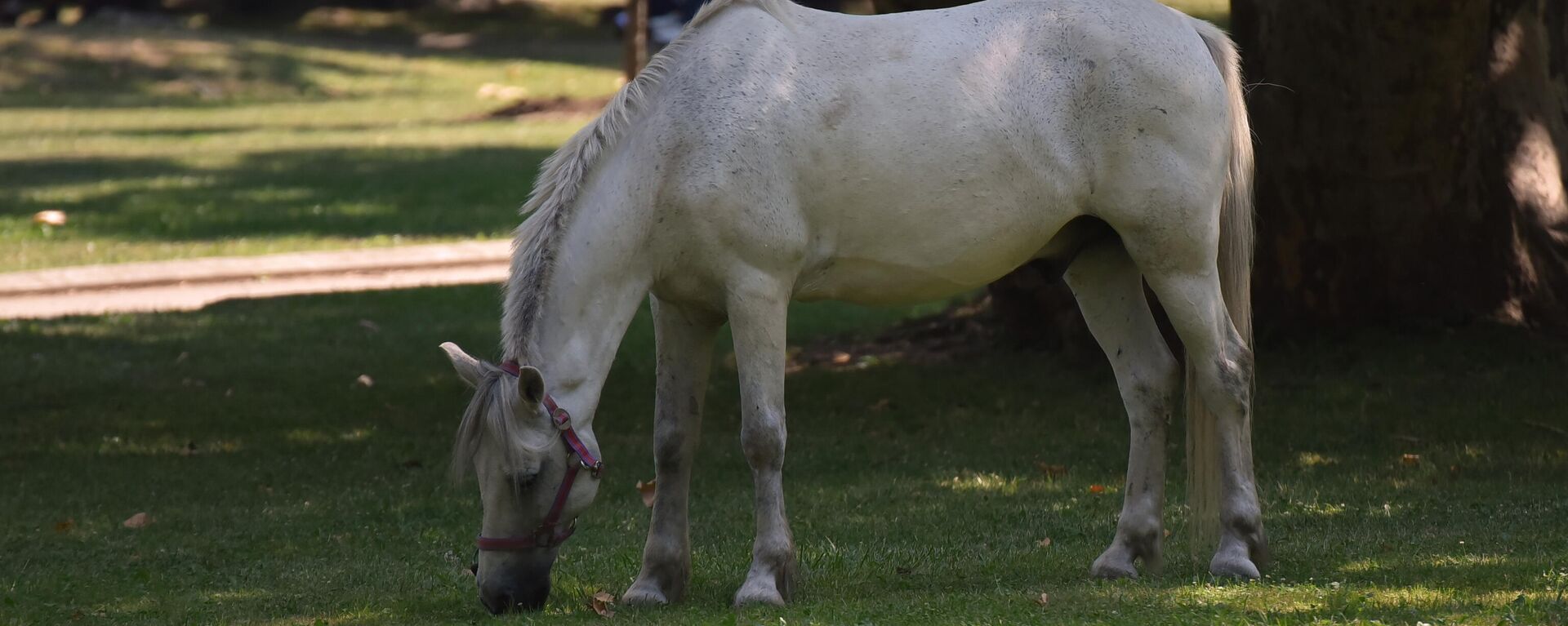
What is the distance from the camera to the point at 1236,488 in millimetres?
6383

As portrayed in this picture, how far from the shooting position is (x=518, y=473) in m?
5.55

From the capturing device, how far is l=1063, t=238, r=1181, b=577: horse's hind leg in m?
6.46

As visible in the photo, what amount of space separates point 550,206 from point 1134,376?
7.67 ft

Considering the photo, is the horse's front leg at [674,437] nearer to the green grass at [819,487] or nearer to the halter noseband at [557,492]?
the green grass at [819,487]

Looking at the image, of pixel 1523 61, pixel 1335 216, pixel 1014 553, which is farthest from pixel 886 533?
pixel 1523 61

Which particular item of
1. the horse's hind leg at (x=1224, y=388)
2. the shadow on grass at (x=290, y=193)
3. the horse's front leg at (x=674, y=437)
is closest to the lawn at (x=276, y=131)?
the shadow on grass at (x=290, y=193)

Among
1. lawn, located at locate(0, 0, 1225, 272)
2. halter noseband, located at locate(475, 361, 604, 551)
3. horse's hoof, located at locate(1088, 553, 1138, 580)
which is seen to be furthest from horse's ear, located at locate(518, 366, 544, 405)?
lawn, located at locate(0, 0, 1225, 272)

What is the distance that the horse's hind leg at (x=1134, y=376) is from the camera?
6.46m

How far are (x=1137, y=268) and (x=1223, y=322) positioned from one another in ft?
1.26

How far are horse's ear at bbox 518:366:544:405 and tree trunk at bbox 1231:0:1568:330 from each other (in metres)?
→ 6.19

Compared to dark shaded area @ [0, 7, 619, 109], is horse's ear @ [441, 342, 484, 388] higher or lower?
higher

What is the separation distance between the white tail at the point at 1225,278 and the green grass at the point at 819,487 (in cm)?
25

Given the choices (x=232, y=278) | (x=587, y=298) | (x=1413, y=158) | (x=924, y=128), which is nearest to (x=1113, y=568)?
(x=924, y=128)

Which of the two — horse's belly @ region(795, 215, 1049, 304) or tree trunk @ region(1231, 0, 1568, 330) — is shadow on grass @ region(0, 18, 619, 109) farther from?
horse's belly @ region(795, 215, 1049, 304)
